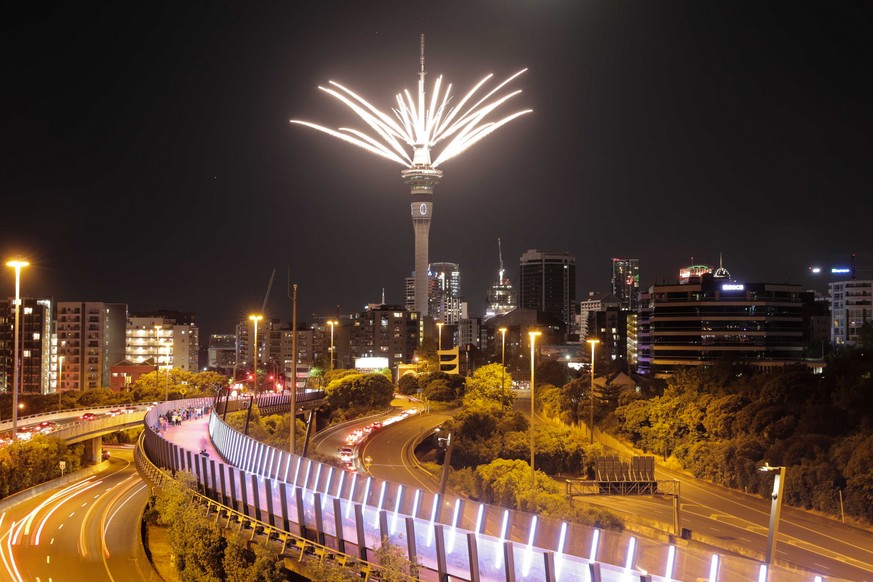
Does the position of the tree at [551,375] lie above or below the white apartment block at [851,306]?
below

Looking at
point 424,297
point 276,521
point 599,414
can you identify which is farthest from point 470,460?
point 424,297

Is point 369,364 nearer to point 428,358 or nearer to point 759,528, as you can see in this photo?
point 428,358

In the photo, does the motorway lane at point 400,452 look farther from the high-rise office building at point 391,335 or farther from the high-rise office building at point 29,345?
the high-rise office building at point 391,335

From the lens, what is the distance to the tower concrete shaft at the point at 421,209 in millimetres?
179875

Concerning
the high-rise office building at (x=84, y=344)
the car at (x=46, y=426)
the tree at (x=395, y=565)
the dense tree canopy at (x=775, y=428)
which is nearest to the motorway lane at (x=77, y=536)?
the car at (x=46, y=426)

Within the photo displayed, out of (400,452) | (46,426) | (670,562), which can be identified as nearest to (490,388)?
(400,452)

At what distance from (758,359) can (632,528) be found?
73.7 metres

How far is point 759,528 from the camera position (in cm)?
4331

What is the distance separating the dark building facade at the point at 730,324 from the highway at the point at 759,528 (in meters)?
52.0

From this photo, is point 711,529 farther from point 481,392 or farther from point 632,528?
point 481,392

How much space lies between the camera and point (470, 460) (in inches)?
2446

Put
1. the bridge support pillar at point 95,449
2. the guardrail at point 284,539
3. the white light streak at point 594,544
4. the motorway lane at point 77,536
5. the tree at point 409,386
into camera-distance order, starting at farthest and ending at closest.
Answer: the tree at point 409,386
the bridge support pillar at point 95,449
the motorway lane at point 77,536
the guardrail at point 284,539
the white light streak at point 594,544

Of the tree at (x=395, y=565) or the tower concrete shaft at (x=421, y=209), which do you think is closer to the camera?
the tree at (x=395, y=565)

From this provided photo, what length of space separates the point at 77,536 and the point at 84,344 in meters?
123
